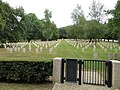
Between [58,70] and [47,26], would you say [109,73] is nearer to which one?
[58,70]

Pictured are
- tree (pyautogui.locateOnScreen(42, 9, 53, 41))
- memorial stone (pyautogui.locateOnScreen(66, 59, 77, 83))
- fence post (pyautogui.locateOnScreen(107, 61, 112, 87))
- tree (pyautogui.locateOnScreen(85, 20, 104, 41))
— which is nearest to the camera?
fence post (pyautogui.locateOnScreen(107, 61, 112, 87))

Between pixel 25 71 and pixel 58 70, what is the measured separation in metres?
1.50

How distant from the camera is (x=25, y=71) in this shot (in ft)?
34.1

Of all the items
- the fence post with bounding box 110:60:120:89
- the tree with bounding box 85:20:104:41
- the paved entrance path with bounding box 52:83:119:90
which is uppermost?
the tree with bounding box 85:20:104:41

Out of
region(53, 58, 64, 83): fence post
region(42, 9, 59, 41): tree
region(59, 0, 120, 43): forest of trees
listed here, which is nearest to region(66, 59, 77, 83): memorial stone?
region(53, 58, 64, 83): fence post

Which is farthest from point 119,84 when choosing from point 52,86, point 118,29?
point 118,29

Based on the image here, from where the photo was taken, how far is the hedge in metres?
10.4

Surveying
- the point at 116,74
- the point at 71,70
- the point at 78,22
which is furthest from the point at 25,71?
the point at 78,22

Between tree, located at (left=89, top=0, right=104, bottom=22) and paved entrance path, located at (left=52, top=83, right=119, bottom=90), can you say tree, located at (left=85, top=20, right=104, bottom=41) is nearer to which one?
tree, located at (left=89, top=0, right=104, bottom=22)

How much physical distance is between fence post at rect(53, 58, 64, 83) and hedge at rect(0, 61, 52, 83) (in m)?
0.24

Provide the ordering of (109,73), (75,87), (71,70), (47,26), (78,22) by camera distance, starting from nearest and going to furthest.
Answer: (75,87), (109,73), (71,70), (78,22), (47,26)

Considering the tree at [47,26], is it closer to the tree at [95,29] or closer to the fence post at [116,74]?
the tree at [95,29]

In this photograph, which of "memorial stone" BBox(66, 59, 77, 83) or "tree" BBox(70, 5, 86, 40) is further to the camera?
"tree" BBox(70, 5, 86, 40)

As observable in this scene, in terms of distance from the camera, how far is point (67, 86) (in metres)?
9.69
